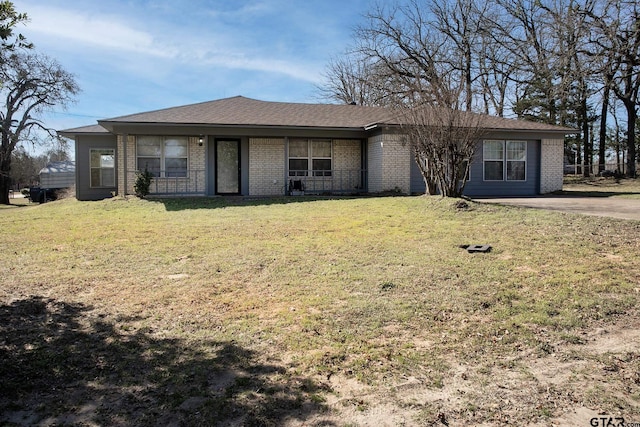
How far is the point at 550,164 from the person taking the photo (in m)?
19.0

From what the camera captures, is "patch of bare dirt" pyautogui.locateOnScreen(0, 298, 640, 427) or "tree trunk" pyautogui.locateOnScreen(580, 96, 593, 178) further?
"tree trunk" pyautogui.locateOnScreen(580, 96, 593, 178)

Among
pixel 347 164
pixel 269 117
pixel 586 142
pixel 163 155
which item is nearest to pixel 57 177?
pixel 163 155

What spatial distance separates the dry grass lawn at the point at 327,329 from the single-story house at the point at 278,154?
905 cm

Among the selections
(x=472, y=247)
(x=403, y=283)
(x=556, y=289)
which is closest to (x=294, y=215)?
(x=472, y=247)

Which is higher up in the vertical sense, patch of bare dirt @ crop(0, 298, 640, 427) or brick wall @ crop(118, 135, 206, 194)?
brick wall @ crop(118, 135, 206, 194)

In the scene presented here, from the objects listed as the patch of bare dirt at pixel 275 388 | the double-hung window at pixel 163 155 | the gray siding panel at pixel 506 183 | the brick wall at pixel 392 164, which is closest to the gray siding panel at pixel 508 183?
the gray siding panel at pixel 506 183

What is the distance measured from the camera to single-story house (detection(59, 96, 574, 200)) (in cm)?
1678

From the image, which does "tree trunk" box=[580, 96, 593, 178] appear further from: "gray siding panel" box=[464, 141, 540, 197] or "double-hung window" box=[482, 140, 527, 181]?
"double-hung window" box=[482, 140, 527, 181]

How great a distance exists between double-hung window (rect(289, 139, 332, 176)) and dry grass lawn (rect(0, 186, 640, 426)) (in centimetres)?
1013

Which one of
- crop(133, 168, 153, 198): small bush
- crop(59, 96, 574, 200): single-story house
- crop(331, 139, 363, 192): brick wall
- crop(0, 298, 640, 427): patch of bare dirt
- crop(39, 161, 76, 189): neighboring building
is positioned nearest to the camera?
crop(0, 298, 640, 427): patch of bare dirt

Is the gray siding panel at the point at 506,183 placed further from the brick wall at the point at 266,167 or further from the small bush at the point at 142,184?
the small bush at the point at 142,184

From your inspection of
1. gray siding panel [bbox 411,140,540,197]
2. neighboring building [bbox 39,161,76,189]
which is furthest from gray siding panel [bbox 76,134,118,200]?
neighboring building [bbox 39,161,76,189]

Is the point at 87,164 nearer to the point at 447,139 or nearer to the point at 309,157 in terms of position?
the point at 309,157

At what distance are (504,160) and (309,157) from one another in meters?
7.86
